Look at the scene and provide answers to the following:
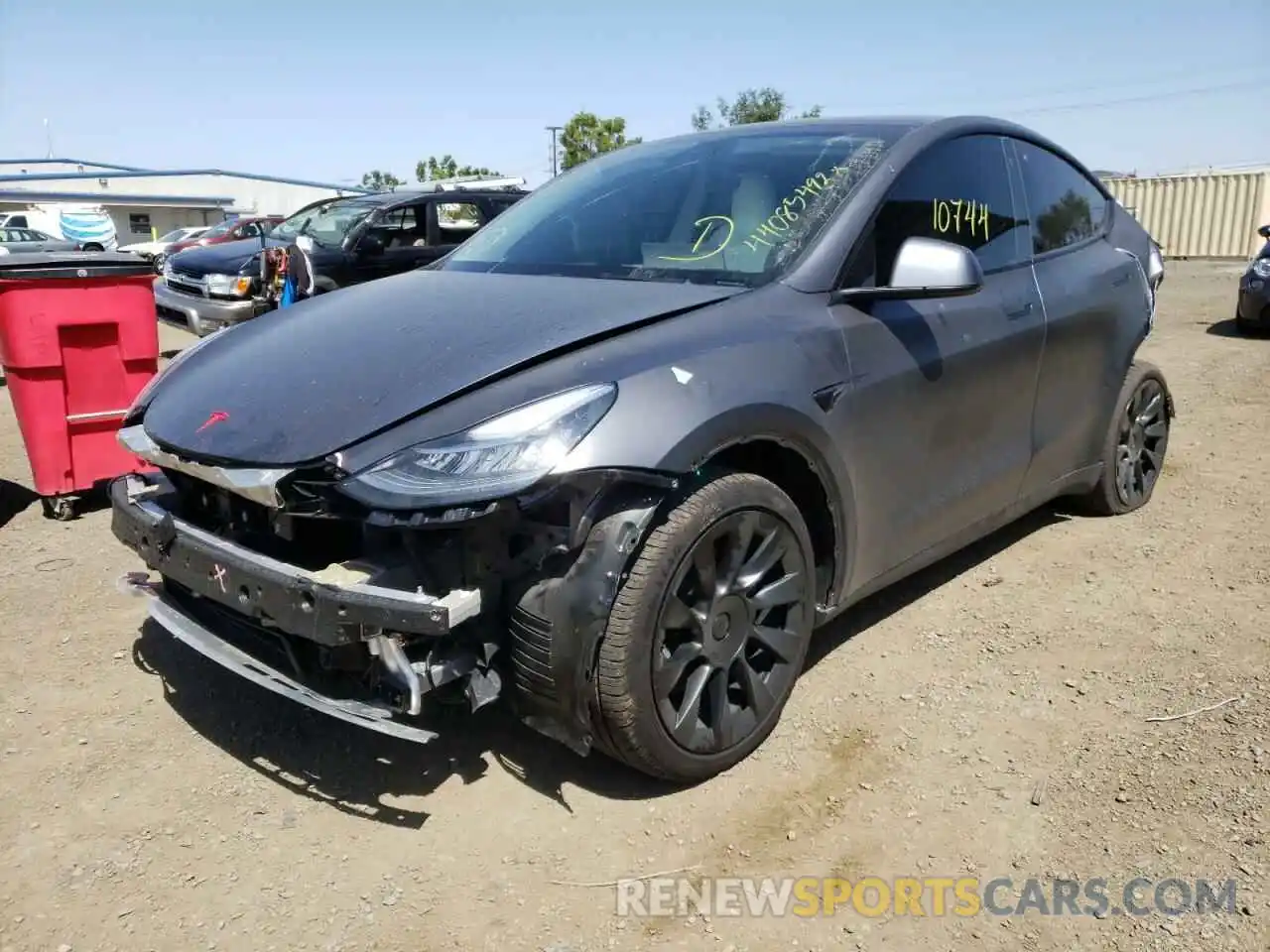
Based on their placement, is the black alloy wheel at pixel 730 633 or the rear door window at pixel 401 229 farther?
the rear door window at pixel 401 229

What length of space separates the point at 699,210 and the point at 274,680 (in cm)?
193

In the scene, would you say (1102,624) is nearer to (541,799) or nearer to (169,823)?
(541,799)

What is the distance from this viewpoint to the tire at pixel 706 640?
2.32 meters

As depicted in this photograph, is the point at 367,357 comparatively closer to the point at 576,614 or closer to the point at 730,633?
the point at 576,614

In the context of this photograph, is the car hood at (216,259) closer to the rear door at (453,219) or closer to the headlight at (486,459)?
the rear door at (453,219)

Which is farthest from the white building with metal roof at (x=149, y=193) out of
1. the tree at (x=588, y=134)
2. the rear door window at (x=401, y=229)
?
the rear door window at (x=401, y=229)

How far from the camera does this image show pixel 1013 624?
360 centimetres

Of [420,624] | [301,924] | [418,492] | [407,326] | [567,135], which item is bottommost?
[301,924]

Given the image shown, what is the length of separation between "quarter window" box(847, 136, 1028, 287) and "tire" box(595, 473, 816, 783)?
33.7 inches

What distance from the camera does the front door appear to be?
292cm

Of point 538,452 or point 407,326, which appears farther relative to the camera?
point 407,326

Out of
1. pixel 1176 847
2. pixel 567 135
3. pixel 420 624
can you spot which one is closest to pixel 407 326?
pixel 420 624

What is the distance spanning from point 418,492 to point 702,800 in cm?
115

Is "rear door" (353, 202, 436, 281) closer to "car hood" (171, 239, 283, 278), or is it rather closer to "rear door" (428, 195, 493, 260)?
"rear door" (428, 195, 493, 260)
